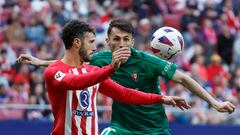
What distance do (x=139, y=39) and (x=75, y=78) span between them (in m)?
10.2

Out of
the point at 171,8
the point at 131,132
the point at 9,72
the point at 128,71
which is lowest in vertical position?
the point at 131,132

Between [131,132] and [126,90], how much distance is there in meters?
1.29

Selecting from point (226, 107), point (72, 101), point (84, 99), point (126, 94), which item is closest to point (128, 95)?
point (126, 94)

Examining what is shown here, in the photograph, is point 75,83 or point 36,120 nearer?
point 75,83

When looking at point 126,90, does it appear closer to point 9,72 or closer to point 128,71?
point 128,71

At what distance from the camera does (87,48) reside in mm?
7543

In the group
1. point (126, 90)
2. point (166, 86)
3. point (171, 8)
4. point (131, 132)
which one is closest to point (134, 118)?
point (131, 132)

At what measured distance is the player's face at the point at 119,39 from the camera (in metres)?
8.64

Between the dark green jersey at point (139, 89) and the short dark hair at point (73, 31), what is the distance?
1480 millimetres

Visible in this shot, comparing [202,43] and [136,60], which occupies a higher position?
[202,43]

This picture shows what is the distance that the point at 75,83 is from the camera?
23.5 feet

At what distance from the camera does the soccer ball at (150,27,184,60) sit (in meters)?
9.11

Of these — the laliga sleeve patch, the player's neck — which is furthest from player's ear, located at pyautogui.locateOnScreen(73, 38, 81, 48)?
the laliga sleeve patch

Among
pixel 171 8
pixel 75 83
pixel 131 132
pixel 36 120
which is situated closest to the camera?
pixel 75 83
